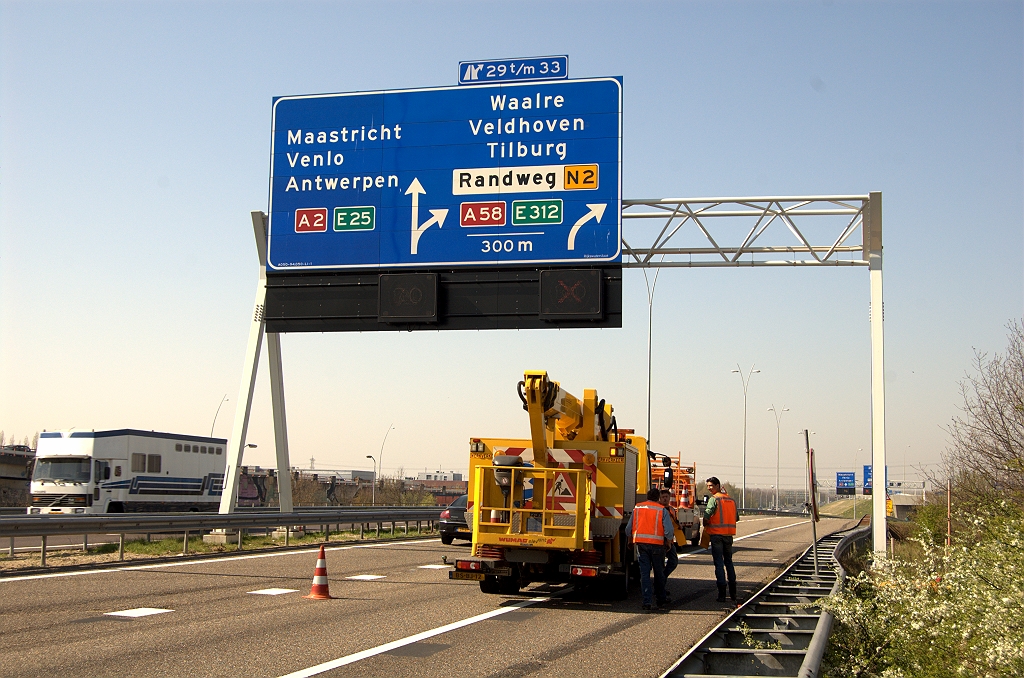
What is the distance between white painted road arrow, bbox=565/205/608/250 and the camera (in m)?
17.5

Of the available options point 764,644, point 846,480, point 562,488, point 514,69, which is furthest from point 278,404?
point 846,480

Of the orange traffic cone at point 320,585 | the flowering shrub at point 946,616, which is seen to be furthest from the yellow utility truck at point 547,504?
the flowering shrub at point 946,616

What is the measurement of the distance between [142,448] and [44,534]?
57.8 ft

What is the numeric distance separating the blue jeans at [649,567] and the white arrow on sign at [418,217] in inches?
280

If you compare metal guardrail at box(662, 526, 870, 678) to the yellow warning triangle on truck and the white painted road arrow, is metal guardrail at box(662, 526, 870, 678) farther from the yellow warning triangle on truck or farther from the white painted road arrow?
the white painted road arrow

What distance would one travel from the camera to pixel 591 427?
15656mm

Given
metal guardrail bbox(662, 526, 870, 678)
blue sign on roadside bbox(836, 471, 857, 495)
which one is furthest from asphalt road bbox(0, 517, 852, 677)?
blue sign on roadside bbox(836, 471, 857, 495)

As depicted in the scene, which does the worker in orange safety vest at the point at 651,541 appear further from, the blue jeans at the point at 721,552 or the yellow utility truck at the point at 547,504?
the blue jeans at the point at 721,552

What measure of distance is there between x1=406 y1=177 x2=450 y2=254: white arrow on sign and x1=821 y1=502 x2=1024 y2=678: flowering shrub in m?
10.00

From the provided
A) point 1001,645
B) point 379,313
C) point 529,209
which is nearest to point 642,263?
point 529,209

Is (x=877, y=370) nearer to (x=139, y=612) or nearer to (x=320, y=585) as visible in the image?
(x=320, y=585)

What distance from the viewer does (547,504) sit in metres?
14.0

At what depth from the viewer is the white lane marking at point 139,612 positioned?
1177cm

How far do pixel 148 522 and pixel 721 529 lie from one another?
37.5 feet
